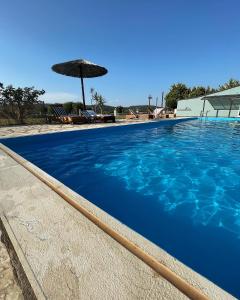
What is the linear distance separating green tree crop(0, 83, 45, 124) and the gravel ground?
1228cm

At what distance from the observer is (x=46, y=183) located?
2416 millimetres

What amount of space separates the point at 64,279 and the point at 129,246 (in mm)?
446

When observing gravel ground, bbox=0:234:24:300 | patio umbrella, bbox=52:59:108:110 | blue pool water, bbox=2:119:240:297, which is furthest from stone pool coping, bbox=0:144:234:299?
patio umbrella, bbox=52:59:108:110

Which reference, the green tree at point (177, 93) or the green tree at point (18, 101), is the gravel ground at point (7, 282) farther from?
the green tree at point (177, 93)

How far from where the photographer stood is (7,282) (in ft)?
3.66

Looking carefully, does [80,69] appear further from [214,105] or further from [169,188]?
[214,105]

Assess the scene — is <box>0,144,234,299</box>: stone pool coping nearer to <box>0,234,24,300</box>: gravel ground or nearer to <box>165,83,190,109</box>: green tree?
Result: <box>0,234,24,300</box>: gravel ground

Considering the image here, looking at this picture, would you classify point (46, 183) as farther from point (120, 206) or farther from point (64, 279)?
point (64, 279)

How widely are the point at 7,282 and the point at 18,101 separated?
41.5 ft

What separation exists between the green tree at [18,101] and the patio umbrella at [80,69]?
2337 millimetres

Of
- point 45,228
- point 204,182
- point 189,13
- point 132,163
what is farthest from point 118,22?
point 45,228

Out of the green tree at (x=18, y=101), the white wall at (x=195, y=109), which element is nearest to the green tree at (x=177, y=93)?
the white wall at (x=195, y=109)

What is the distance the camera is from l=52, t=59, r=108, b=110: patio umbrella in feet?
33.7

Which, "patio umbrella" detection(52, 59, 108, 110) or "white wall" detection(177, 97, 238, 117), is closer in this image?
"patio umbrella" detection(52, 59, 108, 110)
